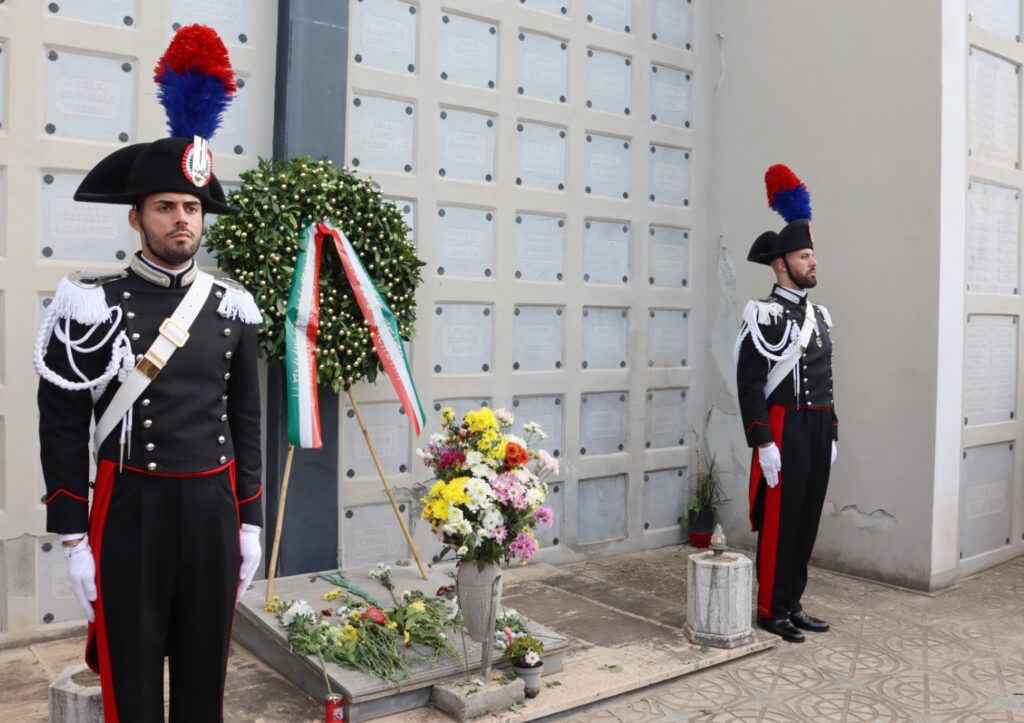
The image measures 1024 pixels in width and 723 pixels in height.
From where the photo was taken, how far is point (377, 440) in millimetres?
5105

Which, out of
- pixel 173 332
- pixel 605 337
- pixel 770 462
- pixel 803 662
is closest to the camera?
pixel 173 332

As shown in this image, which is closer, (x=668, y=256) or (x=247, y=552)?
(x=247, y=552)

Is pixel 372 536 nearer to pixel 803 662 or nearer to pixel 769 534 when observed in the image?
pixel 769 534

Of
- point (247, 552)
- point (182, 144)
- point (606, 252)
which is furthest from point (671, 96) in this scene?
point (247, 552)

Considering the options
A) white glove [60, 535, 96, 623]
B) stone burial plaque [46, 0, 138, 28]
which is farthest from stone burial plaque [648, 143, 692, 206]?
white glove [60, 535, 96, 623]

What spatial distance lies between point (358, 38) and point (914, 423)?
3.81m

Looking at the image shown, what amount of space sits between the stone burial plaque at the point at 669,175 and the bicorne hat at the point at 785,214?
1.42 metres

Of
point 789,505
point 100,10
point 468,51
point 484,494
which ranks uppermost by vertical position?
point 468,51

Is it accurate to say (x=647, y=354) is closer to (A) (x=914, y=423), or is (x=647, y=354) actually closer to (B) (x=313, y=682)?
(A) (x=914, y=423)

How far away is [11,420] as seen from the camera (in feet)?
13.5

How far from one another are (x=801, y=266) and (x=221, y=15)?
10.4ft

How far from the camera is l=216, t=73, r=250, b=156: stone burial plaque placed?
4637 millimetres

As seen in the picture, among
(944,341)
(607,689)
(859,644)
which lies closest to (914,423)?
(944,341)

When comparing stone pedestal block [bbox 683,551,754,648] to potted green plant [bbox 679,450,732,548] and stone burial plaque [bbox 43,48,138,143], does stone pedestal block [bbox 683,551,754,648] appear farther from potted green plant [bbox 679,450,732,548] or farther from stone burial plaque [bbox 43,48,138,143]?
stone burial plaque [bbox 43,48,138,143]
